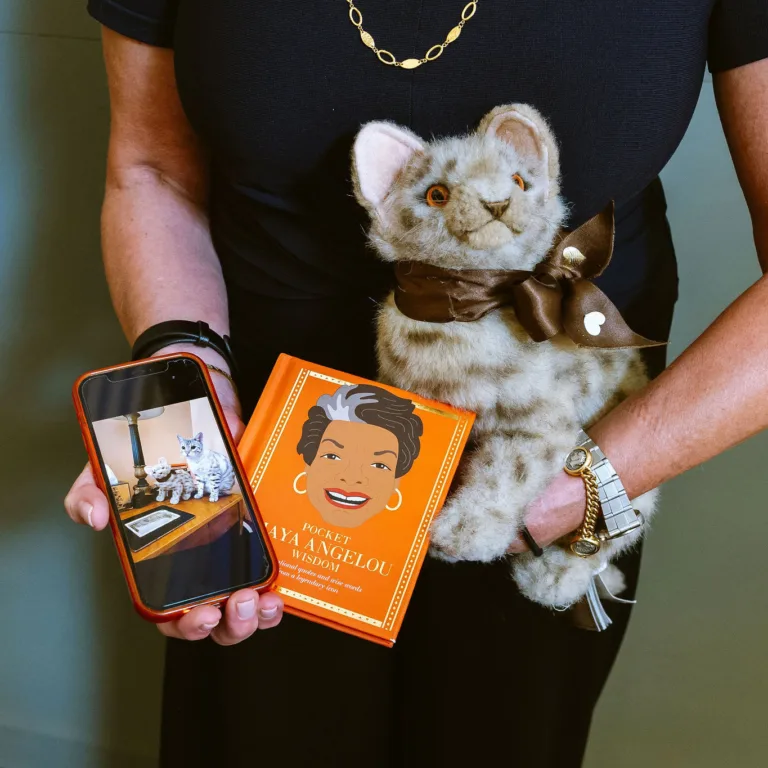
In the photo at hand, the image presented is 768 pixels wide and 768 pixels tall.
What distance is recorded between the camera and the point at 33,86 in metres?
1.09

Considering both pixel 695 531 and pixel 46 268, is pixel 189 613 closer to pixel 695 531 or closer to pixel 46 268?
pixel 46 268

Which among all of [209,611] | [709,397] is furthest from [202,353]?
[709,397]

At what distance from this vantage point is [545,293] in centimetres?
62

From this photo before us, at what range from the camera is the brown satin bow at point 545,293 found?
62 centimetres

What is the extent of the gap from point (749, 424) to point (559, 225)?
0.26m

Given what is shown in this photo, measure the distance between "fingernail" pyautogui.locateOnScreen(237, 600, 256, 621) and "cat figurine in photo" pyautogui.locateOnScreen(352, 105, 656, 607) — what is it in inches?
7.0

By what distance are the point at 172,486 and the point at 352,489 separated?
6.7 inches

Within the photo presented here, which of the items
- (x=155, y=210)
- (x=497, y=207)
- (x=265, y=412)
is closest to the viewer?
(x=497, y=207)

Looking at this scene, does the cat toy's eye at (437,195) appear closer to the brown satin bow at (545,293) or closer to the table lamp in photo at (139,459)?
the brown satin bow at (545,293)

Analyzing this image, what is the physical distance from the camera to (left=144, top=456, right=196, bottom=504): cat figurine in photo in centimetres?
66

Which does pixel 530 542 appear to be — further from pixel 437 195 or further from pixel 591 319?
pixel 437 195

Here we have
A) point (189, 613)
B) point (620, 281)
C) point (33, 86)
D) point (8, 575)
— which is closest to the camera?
point (189, 613)

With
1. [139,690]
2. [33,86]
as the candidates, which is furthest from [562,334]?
[139,690]

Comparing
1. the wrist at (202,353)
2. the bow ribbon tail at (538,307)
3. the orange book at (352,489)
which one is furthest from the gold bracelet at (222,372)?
the bow ribbon tail at (538,307)
